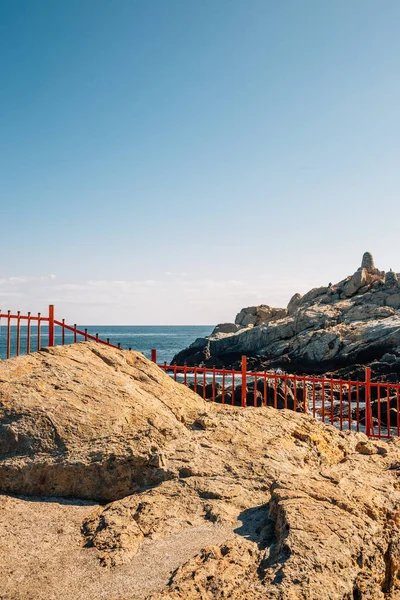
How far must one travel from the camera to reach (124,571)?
3.21 m

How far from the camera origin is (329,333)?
3173 cm

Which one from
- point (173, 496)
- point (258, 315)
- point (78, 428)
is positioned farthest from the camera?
point (258, 315)

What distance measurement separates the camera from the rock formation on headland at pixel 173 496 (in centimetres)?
305

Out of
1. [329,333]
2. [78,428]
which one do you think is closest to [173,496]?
[78,428]

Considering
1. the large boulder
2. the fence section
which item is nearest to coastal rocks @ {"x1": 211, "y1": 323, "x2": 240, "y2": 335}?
the fence section

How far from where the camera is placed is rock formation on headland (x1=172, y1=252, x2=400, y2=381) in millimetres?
29281

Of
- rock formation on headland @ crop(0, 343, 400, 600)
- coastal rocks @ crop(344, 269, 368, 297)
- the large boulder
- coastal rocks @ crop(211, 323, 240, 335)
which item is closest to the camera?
rock formation on headland @ crop(0, 343, 400, 600)

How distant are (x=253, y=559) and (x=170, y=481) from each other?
1386mm

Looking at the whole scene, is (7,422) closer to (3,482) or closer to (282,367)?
(3,482)

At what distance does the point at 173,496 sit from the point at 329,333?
2900 cm

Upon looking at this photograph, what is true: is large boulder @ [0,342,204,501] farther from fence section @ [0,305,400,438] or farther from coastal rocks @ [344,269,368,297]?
coastal rocks @ [344,269,368,297]

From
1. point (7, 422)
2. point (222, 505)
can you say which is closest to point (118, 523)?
point (222, 505)

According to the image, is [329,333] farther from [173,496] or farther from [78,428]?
[173,496]

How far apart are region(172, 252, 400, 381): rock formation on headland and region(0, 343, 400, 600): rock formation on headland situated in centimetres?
2022
